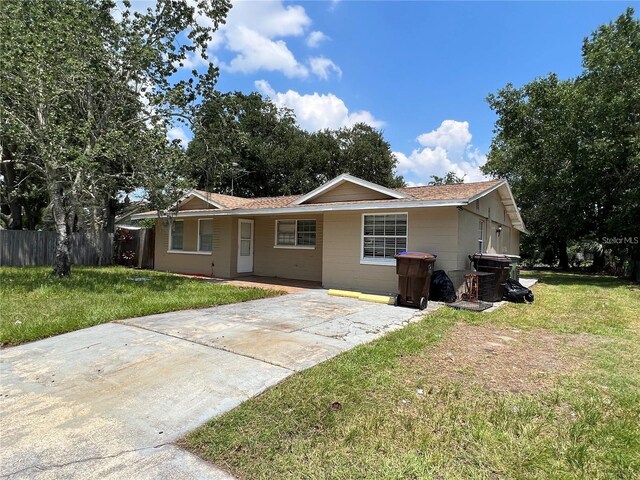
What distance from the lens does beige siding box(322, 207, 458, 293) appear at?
383 inches

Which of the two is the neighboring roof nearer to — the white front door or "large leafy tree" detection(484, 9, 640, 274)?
the white front door

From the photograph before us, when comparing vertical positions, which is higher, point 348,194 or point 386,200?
point 348,194

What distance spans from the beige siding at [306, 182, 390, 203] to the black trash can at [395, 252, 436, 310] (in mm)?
2910

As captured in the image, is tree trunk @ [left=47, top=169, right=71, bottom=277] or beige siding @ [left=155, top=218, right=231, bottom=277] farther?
beige siding @ [left=155, top=218, right=231, bottom=277]

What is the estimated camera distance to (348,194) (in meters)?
12.0

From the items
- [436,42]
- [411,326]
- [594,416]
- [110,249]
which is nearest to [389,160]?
[436,42]

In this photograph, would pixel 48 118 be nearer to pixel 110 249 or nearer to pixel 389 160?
pixel 110 249

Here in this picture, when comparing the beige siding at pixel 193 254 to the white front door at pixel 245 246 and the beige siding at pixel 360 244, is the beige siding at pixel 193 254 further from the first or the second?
the beige siding at pixel 360 244

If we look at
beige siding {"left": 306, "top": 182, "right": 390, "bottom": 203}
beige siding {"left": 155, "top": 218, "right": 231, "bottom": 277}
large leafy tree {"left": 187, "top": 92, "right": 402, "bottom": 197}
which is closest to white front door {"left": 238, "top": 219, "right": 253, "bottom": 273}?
beige siding {"left": 155, "top": 218, "right": 231, "bottom": 277}

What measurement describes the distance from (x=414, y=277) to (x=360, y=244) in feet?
8.80

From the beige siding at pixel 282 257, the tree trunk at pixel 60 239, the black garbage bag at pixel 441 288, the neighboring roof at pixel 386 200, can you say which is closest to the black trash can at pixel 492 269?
the black garbage bag at pixel 441 288

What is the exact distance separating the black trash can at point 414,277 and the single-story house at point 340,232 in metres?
1.27

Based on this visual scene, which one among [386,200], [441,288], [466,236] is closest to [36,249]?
[386,200]

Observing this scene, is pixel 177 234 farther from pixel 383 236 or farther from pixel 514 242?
pixel 514 242
